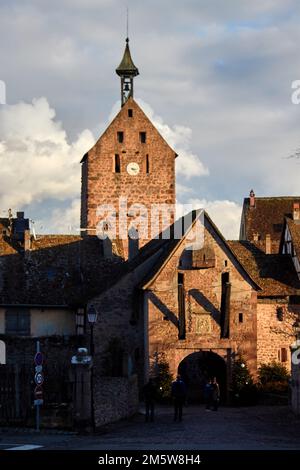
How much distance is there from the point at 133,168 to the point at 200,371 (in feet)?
53.8

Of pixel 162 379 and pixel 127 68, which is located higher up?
pixel 127 68

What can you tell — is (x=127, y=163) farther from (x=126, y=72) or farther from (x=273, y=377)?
(x=273, y=377)

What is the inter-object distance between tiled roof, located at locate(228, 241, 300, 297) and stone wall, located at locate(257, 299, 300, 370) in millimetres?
597

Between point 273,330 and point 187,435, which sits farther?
point 273,330

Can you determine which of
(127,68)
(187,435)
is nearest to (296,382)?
(187,435)

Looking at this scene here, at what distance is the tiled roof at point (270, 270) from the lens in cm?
4744

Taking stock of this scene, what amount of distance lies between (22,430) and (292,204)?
4765 cm

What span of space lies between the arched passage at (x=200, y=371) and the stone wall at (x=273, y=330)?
235cm

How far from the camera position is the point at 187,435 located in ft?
84.6

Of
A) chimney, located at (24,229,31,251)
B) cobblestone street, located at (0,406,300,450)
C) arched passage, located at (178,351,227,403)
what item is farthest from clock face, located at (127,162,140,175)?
cobblestone street, located at (0,406,300,450)

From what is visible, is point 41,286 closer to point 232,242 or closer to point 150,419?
point 232,242

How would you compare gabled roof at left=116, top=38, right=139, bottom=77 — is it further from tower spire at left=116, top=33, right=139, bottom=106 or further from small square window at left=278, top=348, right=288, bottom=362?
small square window at left=278, top=348, right=288, bottom=362

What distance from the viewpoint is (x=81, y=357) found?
27.5 meters
